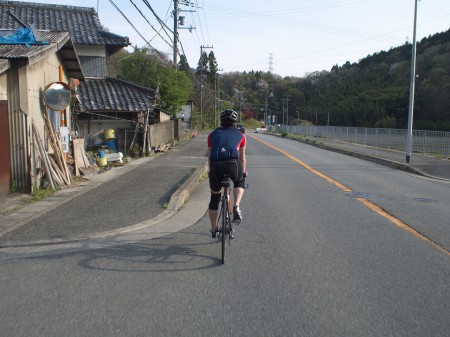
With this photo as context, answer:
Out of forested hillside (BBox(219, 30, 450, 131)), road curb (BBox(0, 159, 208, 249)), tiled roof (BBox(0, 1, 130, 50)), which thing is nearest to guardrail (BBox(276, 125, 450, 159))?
tiled roof (BBox(0, 1, 130, 50))

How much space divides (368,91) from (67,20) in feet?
252

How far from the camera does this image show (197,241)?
6594 millimetres

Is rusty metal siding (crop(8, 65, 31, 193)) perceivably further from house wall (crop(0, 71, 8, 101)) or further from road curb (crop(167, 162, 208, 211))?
road curb (crop(167, 162, 208, 211))

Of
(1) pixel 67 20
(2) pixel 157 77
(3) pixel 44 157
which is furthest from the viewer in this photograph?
(2) pixel 157 77

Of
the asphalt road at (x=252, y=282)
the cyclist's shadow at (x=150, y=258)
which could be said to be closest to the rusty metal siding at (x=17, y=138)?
the asphalt road at (x=252, y=282)

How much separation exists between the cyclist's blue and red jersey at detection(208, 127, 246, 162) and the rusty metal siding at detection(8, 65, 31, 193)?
5.62m

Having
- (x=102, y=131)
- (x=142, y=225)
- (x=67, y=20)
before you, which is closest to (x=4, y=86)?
(x=142, y=225)

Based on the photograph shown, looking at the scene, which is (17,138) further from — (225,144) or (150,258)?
(225,144)

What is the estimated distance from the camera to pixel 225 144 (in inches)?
228

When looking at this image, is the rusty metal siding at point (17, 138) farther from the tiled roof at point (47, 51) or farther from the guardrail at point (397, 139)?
the guardrail at point (397, 139)

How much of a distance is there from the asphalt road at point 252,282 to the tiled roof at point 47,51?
4900 mm

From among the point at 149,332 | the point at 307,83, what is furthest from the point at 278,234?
the point at 307,83

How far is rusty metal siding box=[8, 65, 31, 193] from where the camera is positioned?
9.68 m

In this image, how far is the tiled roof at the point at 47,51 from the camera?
9430 millimetres
